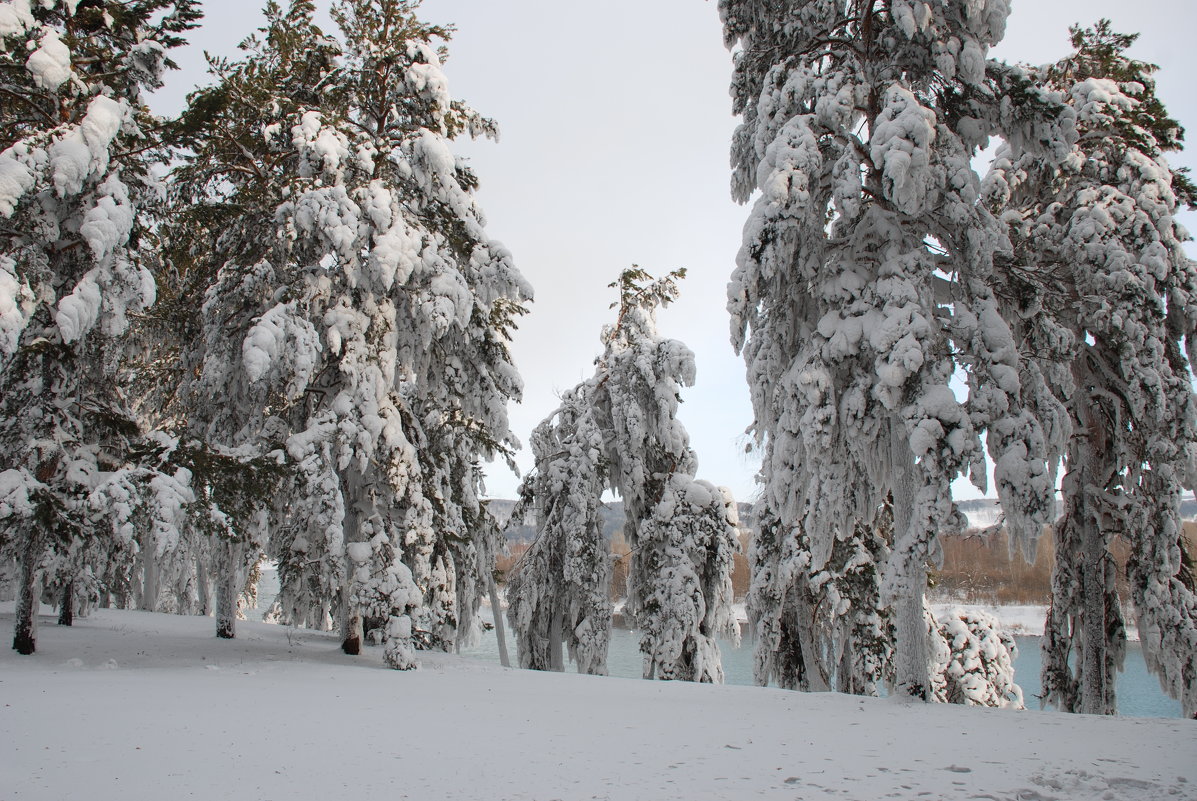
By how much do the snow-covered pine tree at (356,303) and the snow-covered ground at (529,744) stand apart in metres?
2.45

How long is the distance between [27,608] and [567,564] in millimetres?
8586

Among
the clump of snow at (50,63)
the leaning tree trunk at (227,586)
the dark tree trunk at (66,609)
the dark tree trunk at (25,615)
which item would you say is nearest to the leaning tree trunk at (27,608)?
the dark tree trunk at (25,615)

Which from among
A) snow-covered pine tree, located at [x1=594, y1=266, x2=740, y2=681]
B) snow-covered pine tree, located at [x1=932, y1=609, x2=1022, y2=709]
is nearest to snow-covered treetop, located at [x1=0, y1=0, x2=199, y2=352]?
snow-covered pine tree, located at [x1=594, y1=266, x2=740, y2=681]

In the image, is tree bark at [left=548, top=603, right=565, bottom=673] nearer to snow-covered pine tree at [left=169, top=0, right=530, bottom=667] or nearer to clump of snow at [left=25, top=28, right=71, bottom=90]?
snow-covered pine tree at [left=169, top=0, right=530, bottom=667]

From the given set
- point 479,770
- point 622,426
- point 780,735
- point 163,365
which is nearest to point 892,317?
point 780,735

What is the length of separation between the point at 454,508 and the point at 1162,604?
10.6 m

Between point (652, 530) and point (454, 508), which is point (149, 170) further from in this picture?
point (652, 530)

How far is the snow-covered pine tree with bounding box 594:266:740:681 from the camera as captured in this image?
1470 centimetres

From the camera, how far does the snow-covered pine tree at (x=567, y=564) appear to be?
1516 cm

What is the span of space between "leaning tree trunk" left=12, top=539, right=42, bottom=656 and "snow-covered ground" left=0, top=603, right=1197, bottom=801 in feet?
4.11

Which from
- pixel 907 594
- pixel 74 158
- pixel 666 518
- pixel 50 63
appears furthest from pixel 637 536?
pixel 50 63

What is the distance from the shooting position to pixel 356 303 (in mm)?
11078

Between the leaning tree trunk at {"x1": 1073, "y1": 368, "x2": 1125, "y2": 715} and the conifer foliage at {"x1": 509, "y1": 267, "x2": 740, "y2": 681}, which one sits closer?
the leaning tree trunk at {"x1": 1073, "y1": 368, "x2": 1125, "y2": 715}

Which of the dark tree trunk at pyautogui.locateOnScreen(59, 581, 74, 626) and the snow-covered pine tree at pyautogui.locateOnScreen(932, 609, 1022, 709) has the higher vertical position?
the dark tree trunk at pyautogui.locateOnScreen(59, 581, 74, 626)
